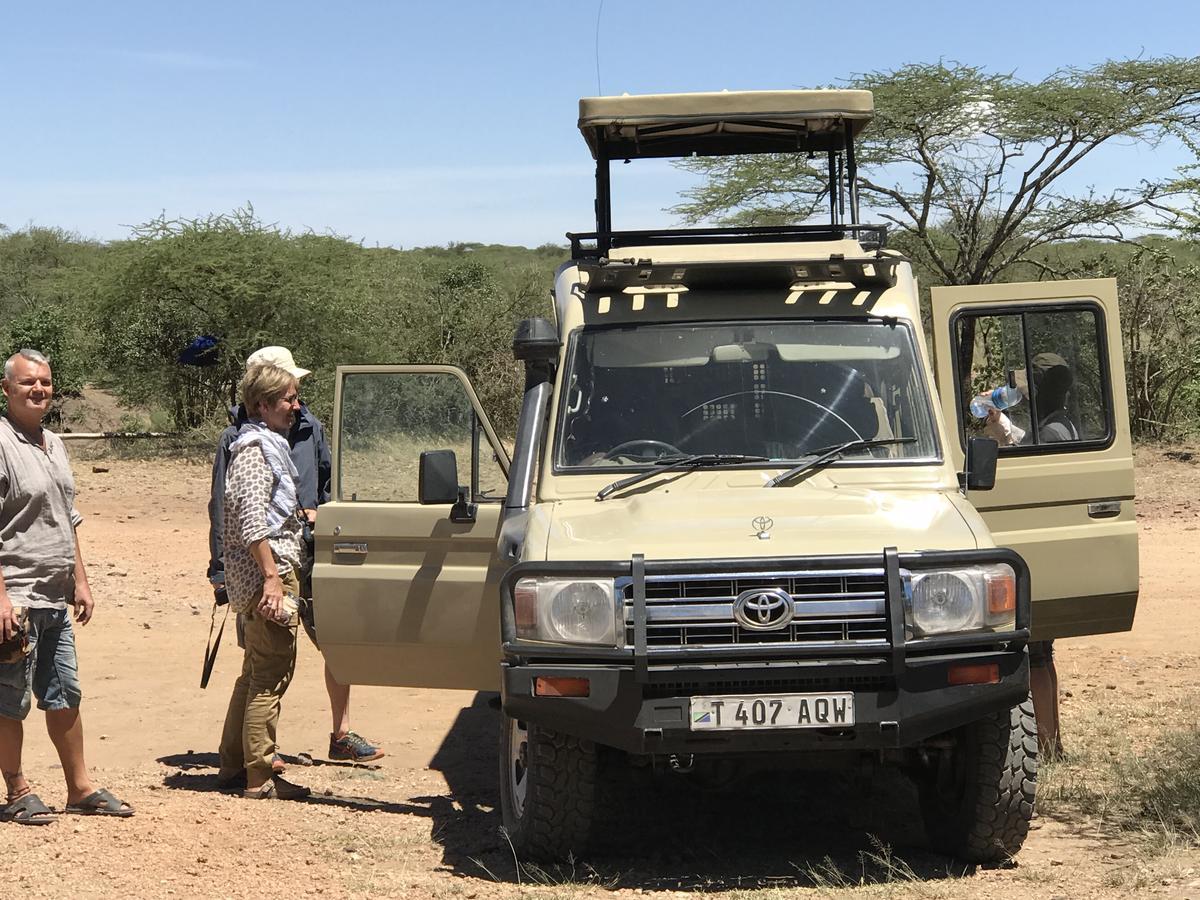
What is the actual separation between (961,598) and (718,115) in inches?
125

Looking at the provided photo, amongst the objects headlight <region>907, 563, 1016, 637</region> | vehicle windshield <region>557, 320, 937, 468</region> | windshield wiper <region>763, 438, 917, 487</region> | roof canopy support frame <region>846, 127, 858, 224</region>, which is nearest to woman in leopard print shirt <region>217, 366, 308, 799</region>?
vehicle windshield <region>557, 320, 937, 468</region>

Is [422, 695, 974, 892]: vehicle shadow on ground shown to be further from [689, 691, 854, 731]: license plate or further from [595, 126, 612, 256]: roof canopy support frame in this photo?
[595, 126, 612, 256]: roof canopy support frame

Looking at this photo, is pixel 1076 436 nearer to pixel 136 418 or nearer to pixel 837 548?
pixel 837 548

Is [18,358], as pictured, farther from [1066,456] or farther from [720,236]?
[1066,456]

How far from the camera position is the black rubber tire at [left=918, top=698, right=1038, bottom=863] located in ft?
16.8

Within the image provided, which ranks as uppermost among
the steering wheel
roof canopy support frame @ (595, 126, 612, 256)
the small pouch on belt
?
roof canopy support frame @ (595, 126, 612, 256)

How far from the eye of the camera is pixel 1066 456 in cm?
652

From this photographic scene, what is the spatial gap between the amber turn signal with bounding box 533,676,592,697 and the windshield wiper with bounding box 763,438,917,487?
1.12 meters

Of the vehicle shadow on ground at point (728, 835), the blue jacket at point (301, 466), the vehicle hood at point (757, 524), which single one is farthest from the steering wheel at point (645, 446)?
the blue jacket at point (301, 466)

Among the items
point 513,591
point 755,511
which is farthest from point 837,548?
point 513,591

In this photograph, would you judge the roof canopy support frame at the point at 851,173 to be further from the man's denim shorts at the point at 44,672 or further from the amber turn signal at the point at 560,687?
the man's denim shorts at the point at 44,672

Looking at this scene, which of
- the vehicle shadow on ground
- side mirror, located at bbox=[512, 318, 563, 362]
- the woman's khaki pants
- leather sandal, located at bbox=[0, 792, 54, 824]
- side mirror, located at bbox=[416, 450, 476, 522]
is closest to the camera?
the vehicle shadow on ground

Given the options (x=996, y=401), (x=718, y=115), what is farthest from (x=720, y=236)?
(x=996, y=401)

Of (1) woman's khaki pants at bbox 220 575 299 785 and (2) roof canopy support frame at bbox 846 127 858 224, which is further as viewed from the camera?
(2) roof canopy support frame at bbox 846 127 858 224
